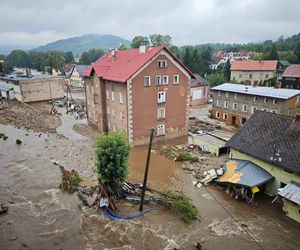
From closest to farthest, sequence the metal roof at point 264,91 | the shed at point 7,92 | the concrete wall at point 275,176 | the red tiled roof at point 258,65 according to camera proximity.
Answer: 1. the concrete wall at point 275,176
2. the metal roof at point 264,91
3. the shed at point 7,92
4. the red tiled roof at point 258,65

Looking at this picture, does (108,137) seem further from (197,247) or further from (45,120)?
(45,120)

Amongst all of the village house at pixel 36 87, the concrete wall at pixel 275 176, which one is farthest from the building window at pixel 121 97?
the village house at pixel 36 87

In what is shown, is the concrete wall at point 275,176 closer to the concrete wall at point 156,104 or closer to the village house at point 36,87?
the concrete wall at point 156,104

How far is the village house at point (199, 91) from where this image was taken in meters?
58.0

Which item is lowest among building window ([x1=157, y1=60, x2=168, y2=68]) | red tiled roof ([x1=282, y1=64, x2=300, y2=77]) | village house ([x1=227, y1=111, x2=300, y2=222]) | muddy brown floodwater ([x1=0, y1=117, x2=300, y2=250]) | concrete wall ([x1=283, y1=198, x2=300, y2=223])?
muddy brown floodwater ([x1=0, y1=117, x2=300, y2=250])

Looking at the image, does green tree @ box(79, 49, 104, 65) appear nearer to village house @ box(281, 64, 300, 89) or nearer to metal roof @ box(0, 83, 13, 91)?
metal roof @ box(0, 83, 13, 91)

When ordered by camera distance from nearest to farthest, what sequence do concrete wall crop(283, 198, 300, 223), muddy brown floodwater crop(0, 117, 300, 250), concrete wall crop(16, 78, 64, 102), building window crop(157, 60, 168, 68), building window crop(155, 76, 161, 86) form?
muddy brown floodwater crop(0, 117, 300, 250) → concrete wall crop(283, 198, 300, 223) → building window crop(157, 60, 168, 68) → building window crop(155, 76, 161, 86) → concrete wall crop(16, 78, 64, 102)

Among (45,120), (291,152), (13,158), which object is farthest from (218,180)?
(45,120)

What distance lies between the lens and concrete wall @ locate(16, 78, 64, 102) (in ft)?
202

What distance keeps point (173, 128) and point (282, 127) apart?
16.4m

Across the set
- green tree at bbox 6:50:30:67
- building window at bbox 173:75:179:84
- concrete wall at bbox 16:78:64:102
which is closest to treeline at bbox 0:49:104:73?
green tree at bbox 6:50:30:67

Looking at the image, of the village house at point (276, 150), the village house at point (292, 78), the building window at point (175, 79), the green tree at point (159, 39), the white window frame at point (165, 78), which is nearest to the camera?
the village house at point (276, 150)

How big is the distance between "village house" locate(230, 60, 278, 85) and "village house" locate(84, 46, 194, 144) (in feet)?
151

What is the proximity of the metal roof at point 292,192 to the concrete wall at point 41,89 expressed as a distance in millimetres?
61221
